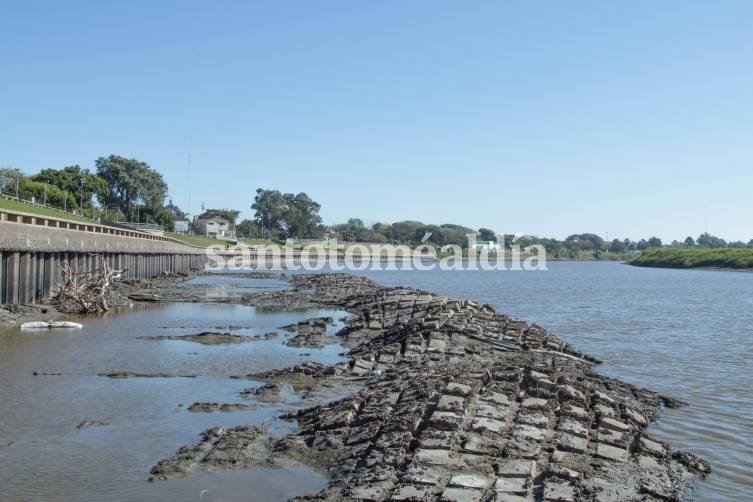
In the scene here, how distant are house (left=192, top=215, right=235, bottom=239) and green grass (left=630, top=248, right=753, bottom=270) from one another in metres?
108

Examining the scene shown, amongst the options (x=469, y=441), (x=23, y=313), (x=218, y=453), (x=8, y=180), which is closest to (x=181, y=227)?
(x=8, y=180)

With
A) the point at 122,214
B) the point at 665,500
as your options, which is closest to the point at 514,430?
the point at 665,500

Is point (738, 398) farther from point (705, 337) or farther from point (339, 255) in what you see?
point (339, 255)

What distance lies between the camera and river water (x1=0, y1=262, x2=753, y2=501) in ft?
28.3

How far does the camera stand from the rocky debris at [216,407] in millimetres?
12109

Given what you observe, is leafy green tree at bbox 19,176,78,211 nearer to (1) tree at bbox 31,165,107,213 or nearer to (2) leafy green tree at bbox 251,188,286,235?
(1) tree at bbox 31,165,107,213

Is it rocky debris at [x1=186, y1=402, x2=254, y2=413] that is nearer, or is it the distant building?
rocky debris at [x1=186, y1=402, x2=254, y2=413]

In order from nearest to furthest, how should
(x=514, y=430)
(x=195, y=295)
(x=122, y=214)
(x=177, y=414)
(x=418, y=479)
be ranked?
1. (x=418, y=479)
2. (x=514, y=430)
3. (x=177, y=414)
4. (x=195, y=295)
5. (x=122, y=214)

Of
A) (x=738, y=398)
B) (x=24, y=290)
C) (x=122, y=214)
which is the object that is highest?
(x=122, y=214)

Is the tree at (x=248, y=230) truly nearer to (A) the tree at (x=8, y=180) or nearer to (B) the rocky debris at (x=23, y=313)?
(A) the tree at (x=8, y=180)

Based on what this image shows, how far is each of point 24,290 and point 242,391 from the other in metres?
16.5

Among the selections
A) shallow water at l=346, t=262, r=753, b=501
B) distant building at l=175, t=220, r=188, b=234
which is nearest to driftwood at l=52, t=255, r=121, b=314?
shallow water at l=346, t=262, r=753, b=501

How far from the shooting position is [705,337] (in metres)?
27.4

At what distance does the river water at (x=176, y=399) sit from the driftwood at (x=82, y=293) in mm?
1360
